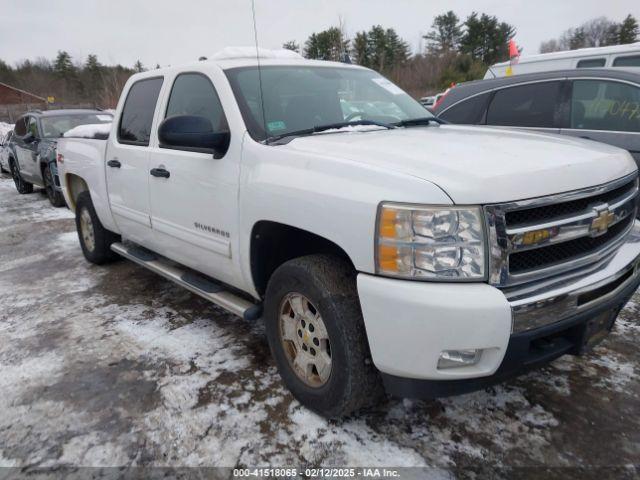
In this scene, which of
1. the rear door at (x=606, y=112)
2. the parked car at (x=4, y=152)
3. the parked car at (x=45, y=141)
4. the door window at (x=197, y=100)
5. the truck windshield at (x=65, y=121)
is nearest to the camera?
the door window at (x=197, y=100)

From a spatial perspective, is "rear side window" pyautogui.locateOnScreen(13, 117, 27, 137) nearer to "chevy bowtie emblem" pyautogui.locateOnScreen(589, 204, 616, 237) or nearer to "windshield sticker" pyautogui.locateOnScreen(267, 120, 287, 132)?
"windshield sticker" pyautogui.locateOnScreen(267, 120, 287, 132)

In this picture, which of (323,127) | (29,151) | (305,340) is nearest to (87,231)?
(323,127)

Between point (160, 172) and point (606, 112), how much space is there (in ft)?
13.0

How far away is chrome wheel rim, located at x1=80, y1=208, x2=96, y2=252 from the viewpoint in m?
5.11

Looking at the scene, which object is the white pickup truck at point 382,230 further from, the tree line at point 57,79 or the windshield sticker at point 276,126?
the tree line at point 57,79

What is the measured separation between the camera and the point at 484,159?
6.87 ft

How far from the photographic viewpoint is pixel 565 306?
201 centimetres

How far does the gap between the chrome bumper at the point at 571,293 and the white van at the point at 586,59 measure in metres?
6.22

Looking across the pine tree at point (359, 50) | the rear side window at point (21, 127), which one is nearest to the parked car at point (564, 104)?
the rear side window at point (21, 127)

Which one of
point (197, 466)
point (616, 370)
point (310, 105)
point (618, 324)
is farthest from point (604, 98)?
point (197, 466)

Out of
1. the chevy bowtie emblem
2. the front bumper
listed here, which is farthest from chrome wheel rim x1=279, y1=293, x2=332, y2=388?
the chevy bowtie emblem

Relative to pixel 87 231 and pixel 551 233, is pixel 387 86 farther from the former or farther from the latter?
pixel 87 231

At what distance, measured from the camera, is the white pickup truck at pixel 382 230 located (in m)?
1.88

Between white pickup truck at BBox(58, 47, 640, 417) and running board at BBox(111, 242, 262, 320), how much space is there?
19 mm
